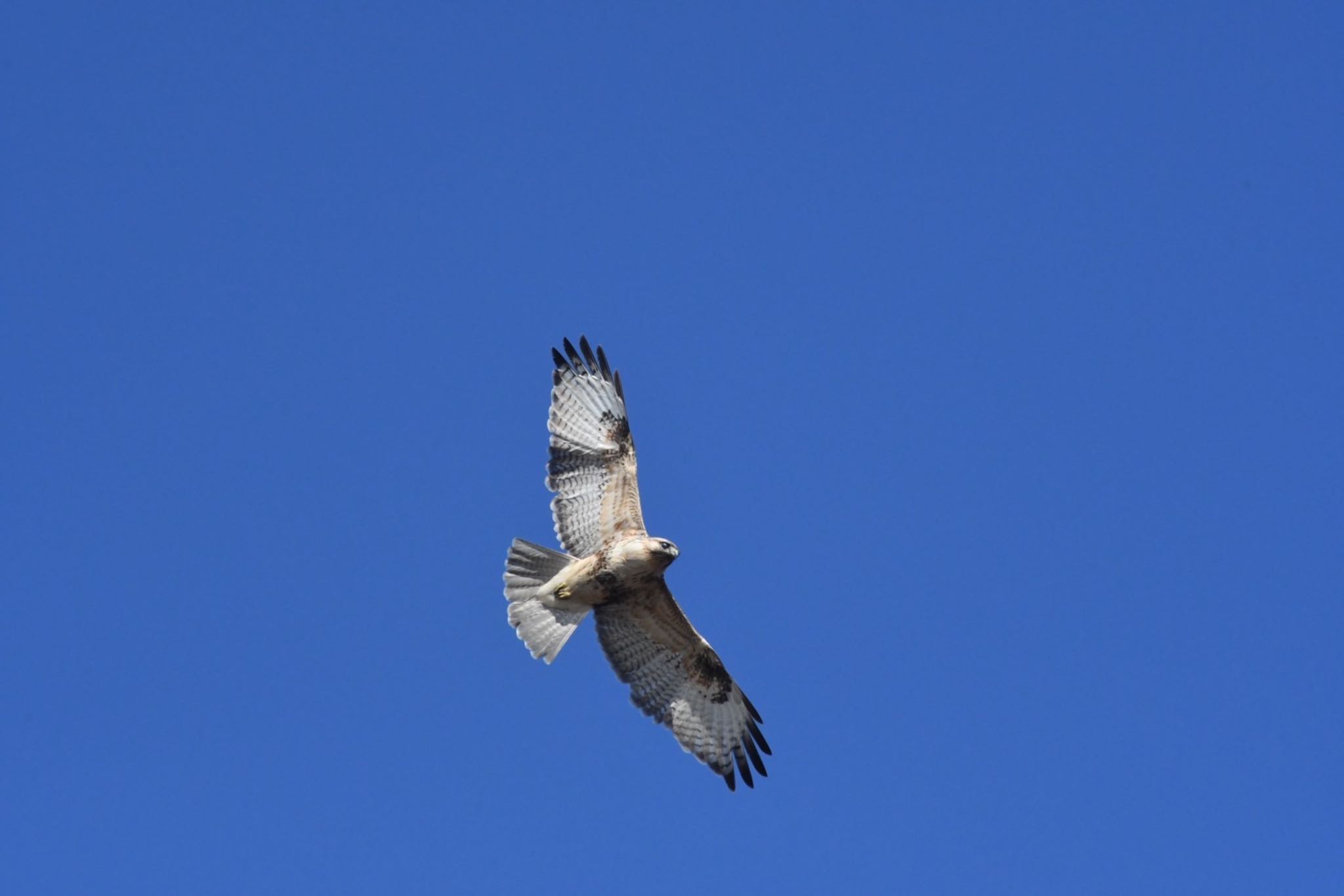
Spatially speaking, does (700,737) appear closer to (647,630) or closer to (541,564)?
(647,630)

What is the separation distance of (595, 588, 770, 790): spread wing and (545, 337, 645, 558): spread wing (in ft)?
2.09

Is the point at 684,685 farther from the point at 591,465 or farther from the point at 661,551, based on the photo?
the point at 591,465

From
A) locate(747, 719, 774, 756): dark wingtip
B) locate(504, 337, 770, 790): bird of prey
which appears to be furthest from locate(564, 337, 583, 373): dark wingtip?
locate(747, 719, 774, 756): dark wingtip

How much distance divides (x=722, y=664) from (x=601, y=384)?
101 inches

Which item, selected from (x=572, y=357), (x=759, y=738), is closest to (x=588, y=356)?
(x=572, y=357)

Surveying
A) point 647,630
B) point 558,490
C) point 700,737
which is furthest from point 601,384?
point 700,737

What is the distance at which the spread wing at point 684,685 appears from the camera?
47.3ft

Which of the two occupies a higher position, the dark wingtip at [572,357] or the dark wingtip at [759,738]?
the dark wingtip at [572,357]

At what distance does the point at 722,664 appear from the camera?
14562 mm

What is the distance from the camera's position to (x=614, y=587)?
14078 millimetres

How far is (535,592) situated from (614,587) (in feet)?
2.14

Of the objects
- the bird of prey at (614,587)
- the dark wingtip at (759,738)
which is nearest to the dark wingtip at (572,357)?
the bird of prey at (614,587)

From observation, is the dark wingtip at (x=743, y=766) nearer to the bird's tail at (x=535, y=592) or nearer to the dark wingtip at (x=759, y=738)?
the dark wingtip at (x=759, y=738)

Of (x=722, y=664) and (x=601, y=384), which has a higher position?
(x=601, y=384)
